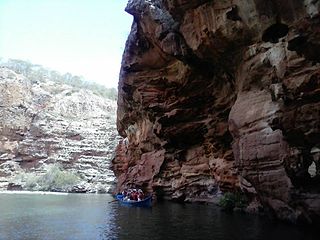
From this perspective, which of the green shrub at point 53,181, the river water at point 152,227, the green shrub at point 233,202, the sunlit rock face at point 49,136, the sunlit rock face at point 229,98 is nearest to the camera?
the river water at point 152,227

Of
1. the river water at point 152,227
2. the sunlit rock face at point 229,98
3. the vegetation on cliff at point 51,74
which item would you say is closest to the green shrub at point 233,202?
the sunlit rock face at point 229,98

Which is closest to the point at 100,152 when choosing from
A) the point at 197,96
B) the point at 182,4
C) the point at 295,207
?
the point at 197,96

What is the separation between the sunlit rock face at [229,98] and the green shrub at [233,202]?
1606mm

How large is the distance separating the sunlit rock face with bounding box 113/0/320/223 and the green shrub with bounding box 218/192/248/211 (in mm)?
1606

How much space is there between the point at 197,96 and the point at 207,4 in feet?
43.3

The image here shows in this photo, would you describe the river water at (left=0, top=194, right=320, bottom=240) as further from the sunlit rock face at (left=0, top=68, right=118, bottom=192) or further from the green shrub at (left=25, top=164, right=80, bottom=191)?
the green shrub at (left=25, top=164, right=80, bottom=191)

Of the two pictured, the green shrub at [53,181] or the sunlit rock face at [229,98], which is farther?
the green shrub at [53,181]

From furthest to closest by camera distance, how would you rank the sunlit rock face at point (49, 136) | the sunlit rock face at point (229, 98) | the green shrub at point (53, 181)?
the sunlit rock face at point (49, 136), the green shrub at point (53, 181), the sunlit rock face at point (229, 98)

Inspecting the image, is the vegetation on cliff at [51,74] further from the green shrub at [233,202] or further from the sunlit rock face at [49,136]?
the green shrub at [233,202]

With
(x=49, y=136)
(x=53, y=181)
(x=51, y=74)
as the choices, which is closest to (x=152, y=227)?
(x=53, y=181)

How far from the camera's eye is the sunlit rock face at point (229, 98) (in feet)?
64.6

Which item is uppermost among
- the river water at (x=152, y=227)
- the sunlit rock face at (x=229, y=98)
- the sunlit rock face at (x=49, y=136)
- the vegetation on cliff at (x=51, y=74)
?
the vegetation on cliff at (x=51, y=74)

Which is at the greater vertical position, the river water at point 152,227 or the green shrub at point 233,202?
the green shrub at point 233,202

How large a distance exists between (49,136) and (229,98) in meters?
70.7
